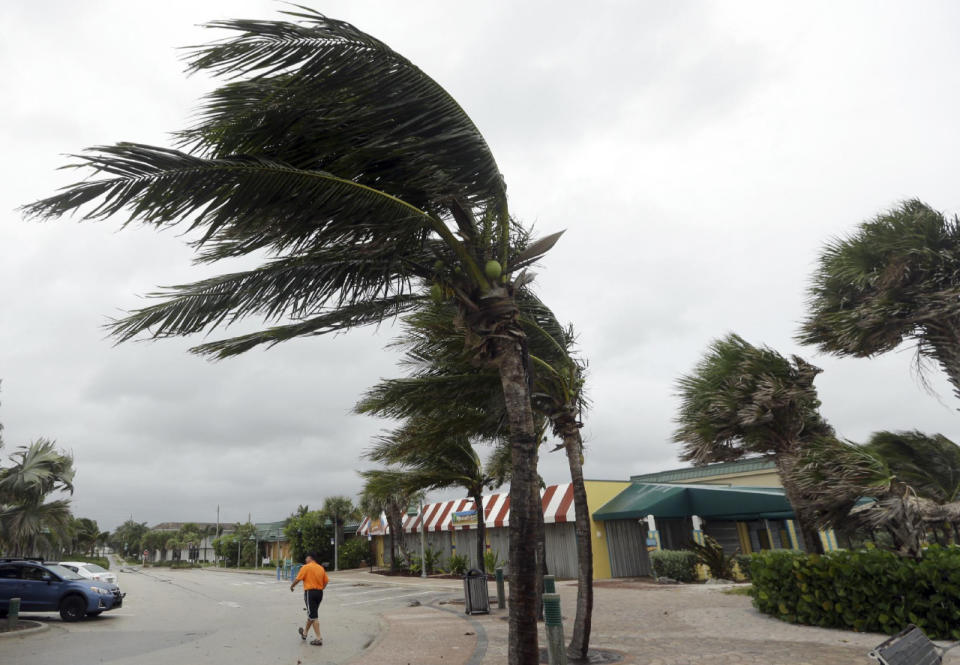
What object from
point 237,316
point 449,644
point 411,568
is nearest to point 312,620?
point 449,644

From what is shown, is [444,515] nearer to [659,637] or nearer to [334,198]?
[659,637]

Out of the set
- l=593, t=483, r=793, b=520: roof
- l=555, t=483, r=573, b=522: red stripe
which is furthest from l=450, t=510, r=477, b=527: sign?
l=593, t=483, r=793, b=520: roof

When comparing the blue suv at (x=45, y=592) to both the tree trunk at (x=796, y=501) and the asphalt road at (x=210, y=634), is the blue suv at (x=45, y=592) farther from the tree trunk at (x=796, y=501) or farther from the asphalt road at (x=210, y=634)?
the tree trunk at (x=796, y=501)

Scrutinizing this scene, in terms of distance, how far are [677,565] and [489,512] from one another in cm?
1024

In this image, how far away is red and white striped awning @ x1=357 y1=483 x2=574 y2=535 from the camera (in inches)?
882

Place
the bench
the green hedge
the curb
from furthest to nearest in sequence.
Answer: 1. the curb
2. the green hedge
3. the bench

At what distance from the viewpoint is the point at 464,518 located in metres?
28.8

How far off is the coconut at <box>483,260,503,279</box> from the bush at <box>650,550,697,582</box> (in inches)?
698

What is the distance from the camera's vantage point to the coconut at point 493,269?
5914 millimetres

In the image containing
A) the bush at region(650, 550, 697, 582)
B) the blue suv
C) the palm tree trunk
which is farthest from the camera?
the bush at region(650, 550, 697, 582)

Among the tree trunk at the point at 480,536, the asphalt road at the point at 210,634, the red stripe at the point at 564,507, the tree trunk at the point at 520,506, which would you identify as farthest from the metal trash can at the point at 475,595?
the red stripe at the point at 564,507

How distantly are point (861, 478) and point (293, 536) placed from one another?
3996 cm

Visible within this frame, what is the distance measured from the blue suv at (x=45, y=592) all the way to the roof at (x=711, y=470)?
19.8m

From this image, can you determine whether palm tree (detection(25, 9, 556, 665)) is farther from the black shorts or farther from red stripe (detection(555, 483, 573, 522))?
red stripe (detection(555, 483, 573, 522))
